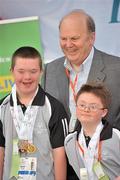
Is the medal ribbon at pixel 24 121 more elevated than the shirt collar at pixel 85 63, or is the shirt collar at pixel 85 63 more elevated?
the shirt collar at pixel 85 63

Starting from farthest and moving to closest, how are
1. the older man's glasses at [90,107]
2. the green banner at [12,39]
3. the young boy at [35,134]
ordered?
1. the green banner at [12,39]
2. the young boy at [35,134]
3. the older man's glasses at [90,107]

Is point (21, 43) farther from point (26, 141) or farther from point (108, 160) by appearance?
point (108, 160)

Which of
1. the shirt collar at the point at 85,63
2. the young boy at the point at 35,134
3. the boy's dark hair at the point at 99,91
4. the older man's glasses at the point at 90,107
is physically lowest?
the young boy at the point at 35,134

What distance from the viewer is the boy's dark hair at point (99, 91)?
7.09ft

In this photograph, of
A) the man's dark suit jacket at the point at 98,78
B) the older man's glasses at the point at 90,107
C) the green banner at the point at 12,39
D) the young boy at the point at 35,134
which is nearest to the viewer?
the older man's glasses at the point at 90,107

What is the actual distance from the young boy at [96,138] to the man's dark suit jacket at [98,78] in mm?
142

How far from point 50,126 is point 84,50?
1.65 ft

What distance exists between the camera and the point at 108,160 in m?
2.15

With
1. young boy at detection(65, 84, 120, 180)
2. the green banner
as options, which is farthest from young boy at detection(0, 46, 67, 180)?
the green banner

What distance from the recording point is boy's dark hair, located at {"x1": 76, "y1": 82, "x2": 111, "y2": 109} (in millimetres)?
2162

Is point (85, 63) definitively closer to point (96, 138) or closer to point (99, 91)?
point (99, 91)

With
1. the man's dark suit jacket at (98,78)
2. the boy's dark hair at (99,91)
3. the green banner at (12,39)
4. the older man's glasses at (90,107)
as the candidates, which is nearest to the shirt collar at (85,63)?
the man's dark suit jacket at (98,78)

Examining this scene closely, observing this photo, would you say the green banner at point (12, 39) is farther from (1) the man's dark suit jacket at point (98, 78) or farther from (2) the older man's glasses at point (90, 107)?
(2) the older man's glasses at point (90, 107)

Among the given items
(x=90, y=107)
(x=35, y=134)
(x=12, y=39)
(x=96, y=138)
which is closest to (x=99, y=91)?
(x=90, y=107)
